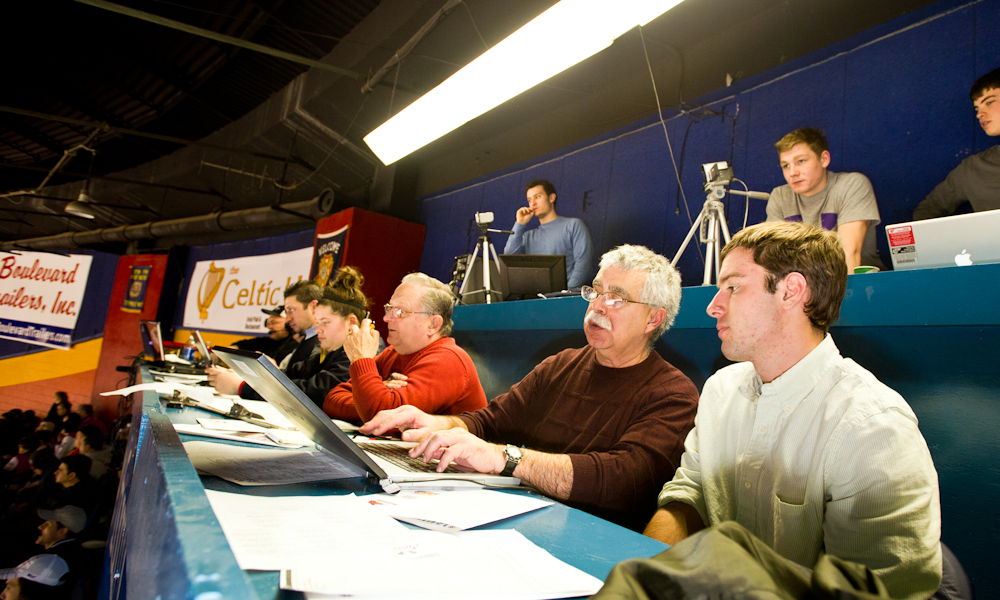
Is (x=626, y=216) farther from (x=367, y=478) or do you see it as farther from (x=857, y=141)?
(x=367, y=478)

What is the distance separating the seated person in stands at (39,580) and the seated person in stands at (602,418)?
267 centimetres

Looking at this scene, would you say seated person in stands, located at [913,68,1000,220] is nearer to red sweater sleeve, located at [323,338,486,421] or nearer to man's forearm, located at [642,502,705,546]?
man's forearm, located at [642,502,705,546]

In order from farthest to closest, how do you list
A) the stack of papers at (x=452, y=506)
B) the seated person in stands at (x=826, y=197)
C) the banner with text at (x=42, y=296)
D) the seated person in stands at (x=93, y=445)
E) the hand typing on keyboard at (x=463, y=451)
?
1. the banner with text at (x=42, y=296)
2. the seated person in stands at (x=93, y=445)
3. the seated person in stands at (x=826, y=197)
4. the hand typing on keyboard at (x=463, y=451)
5. the stack of papers at (x=452, y=506)

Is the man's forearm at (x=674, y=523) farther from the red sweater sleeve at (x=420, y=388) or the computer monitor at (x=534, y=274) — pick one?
the computer monitor at (x=534, y=274)

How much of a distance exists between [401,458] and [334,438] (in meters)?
0.33

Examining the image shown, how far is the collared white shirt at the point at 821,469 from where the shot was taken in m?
0.78

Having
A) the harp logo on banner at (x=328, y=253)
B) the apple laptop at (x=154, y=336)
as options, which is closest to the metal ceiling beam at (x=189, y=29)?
the harp logo on banner at (x=328, y=253)

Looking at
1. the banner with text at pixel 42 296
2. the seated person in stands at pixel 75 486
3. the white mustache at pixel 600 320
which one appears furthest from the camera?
the banner with text at pixel 42 296

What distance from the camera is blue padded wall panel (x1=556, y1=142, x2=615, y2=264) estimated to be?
13.3 ft

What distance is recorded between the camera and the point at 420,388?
6.40 feet

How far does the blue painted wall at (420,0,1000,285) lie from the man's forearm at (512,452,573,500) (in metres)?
2.41

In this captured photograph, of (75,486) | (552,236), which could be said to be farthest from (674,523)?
(75,486)

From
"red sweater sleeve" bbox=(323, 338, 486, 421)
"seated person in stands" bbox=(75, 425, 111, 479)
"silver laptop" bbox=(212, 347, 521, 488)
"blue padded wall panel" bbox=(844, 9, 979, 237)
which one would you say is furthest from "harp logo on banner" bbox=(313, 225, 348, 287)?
"silver laptop" bbox=(212, 347, 521, 488)

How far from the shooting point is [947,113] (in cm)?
242
